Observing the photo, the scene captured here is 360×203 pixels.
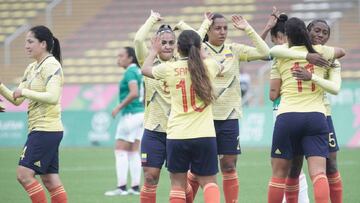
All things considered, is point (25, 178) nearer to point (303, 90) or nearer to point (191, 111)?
point (191, 111)

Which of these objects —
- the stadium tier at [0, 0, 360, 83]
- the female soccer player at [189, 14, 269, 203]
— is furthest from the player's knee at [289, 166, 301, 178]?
the stadium tier at [0, 0, 360, 83]

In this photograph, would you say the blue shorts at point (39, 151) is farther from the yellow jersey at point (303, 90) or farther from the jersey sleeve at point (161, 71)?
the yellow jersey at point (303, 90)

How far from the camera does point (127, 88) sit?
14.3m

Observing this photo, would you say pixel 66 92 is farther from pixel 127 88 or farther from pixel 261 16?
pixel 127 88

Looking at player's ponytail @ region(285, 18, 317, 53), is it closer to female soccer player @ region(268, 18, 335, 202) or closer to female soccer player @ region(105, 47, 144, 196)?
female soccer player @ region(268, 18, 335, 202)

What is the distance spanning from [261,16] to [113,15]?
562cm

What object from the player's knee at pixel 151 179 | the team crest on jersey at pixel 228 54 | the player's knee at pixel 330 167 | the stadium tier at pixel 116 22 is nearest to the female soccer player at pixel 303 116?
the player's knee at pixel 330 167

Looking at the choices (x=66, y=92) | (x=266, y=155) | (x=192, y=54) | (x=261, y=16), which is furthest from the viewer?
(x=261, y=16)

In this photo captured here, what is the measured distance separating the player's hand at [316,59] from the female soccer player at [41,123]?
8.68ft

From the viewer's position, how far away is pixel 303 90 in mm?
9172

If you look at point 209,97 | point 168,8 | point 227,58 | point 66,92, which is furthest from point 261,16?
point 209,97

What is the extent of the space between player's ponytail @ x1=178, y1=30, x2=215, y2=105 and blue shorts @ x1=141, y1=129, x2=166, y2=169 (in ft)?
4.72

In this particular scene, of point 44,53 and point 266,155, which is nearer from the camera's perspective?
point 44,53

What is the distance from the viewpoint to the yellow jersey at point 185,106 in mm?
8508
